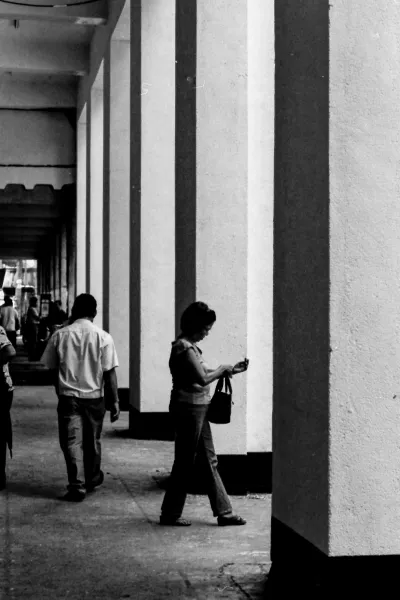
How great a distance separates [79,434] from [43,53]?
15699mm

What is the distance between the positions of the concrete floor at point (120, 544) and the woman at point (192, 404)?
1.22 feet

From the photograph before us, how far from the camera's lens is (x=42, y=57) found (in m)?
23.4

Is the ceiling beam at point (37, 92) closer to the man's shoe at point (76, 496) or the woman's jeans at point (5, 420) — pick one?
the woman's jeans at point (5, 420)

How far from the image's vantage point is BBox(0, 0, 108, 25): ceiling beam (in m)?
19.0

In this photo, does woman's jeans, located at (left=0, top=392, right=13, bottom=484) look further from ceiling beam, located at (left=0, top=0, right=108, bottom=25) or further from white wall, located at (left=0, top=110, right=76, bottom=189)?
white wall, located at (left=0, top=110, right=76, bottom=189)

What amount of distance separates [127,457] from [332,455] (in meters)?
7.08

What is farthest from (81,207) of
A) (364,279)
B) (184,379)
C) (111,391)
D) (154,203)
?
(364,279)

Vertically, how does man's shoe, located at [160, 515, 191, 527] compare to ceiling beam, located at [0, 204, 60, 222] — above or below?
below

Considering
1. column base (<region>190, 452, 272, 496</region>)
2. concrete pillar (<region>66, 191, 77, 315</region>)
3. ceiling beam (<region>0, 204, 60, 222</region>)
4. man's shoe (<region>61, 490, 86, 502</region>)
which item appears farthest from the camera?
ceiling beam (<region>0, 204, 60, 222</region>)

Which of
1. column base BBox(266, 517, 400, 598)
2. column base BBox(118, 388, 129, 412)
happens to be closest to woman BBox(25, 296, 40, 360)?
column base BBox(118, 388, 129, 412)

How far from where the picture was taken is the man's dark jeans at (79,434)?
31.0 feet

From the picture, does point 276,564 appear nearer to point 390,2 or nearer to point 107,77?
point 390,2

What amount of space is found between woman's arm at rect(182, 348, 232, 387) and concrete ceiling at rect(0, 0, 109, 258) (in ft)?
42.3

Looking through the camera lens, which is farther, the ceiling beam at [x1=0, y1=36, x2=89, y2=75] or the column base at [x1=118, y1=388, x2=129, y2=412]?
the ceiling beam at [x1=0, y1=36, x2=89, y2=75]
